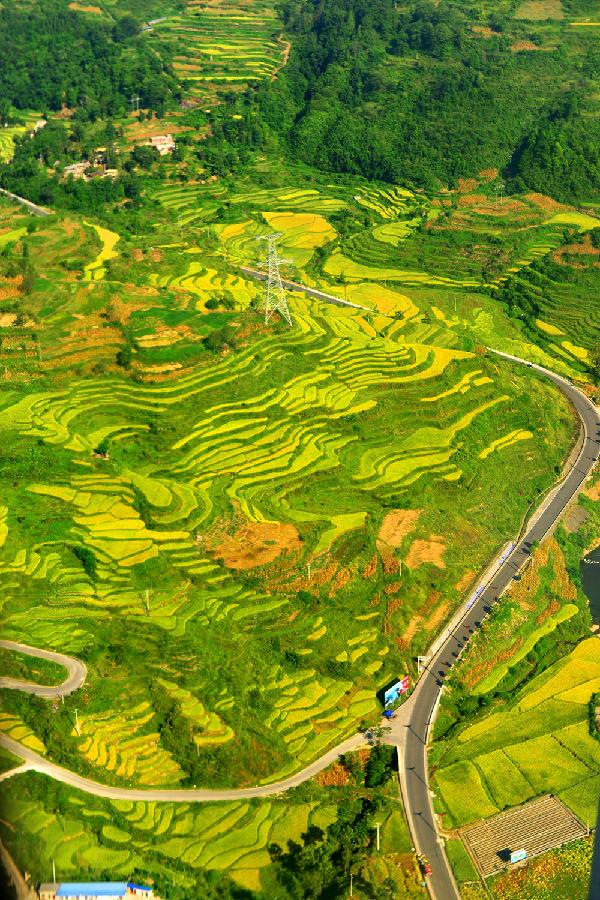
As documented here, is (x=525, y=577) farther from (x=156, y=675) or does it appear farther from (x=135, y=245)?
(x=135, y=245)

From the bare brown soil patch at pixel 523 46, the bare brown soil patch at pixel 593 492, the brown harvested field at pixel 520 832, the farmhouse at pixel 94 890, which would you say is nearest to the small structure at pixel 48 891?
the farmhouse at pixel 94 890

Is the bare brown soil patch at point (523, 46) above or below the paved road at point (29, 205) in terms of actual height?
above

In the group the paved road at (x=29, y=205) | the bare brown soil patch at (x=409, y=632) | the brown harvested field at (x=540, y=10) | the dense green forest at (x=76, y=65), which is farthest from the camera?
the brown harvested field at (x=540, y=10)

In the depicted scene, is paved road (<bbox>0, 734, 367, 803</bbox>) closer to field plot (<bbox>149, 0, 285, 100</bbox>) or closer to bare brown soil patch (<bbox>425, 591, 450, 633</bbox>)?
→ bare brown soil patch (<bbox>425, 591, 450, 633</bbox>)

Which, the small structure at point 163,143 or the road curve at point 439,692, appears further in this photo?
the small structure at point 163,143

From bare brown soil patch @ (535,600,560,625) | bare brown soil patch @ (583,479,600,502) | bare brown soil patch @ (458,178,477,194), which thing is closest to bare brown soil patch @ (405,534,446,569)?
bare brown soil patch @ (535,600,560,625)

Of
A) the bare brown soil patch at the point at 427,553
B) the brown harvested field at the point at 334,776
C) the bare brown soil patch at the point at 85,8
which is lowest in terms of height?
the brown harvested field at the point at 334,776

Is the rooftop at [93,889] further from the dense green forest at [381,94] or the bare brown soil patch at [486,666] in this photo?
the dense green forest at [381,94]
